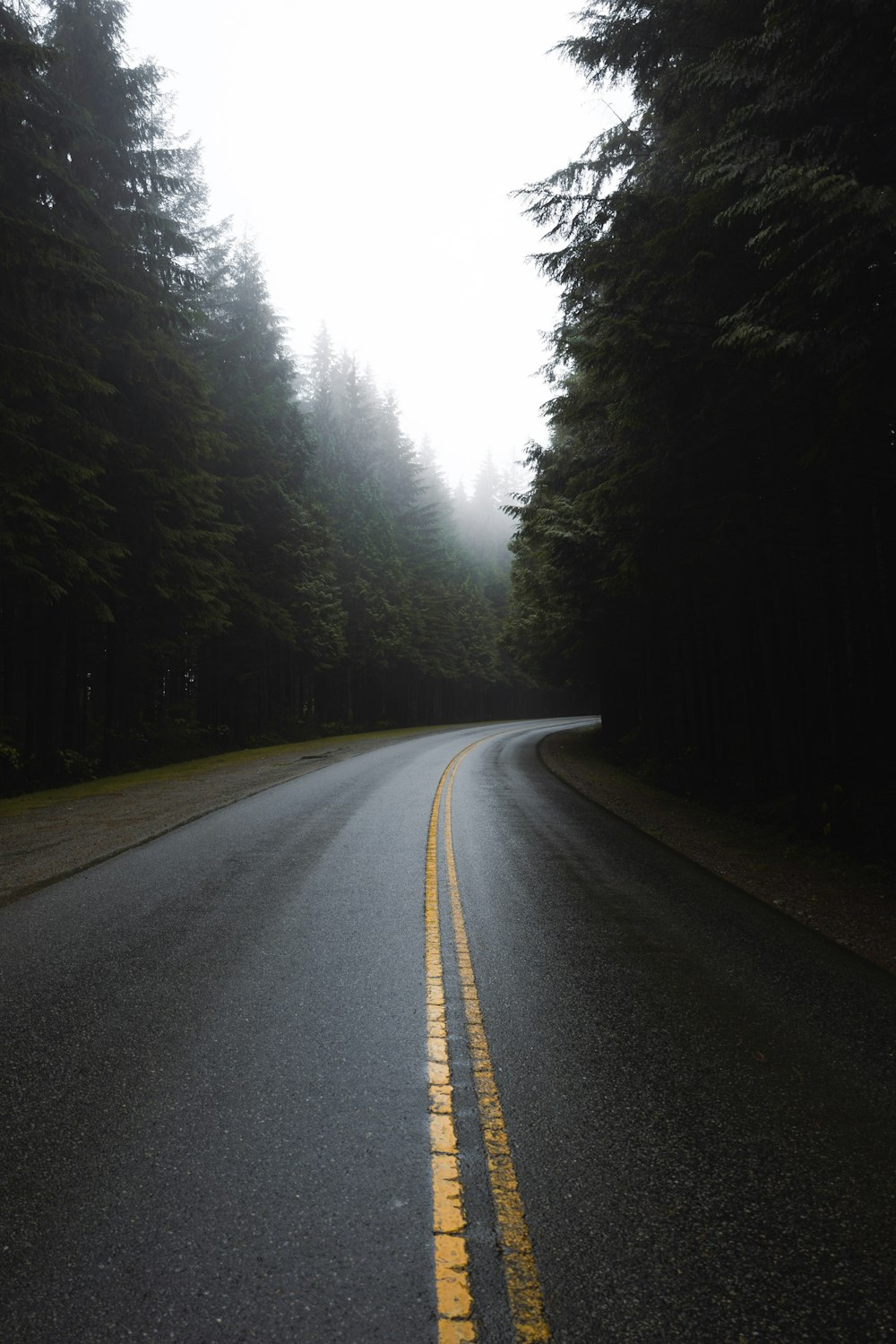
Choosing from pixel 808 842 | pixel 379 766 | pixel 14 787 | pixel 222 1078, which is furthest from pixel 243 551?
pixel 222 1078

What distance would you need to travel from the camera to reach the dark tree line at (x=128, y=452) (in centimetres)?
1360

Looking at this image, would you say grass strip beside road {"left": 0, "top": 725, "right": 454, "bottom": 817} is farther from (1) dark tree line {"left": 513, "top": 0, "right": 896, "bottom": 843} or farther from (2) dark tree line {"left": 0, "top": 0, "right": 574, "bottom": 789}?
(1) dark tree line {"left": 513, "top": 0, "right": 896, "bottom": 843}

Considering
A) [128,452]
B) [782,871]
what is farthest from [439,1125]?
[128,452]

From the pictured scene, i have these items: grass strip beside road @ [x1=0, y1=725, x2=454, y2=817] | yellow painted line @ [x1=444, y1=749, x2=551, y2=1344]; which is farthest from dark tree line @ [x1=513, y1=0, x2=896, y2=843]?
grass strip beside road @ [x1=0, y1=725, x2=454, y2=817]

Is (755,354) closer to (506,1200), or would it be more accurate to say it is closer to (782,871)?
(782,871)

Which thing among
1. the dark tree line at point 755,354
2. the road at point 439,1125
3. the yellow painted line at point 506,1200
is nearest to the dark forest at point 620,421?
the dark tree line at point 755,354

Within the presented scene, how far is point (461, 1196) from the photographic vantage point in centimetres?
262

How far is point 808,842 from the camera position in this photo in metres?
9.32

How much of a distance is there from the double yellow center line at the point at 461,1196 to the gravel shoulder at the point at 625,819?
3641 mm

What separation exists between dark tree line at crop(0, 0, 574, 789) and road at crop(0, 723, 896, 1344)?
37.1ft

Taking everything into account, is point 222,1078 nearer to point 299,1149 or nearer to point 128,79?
point 299,1149

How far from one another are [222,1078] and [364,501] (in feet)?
142

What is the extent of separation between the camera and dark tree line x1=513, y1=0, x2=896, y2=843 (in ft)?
19.5

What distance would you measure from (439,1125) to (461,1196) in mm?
482
